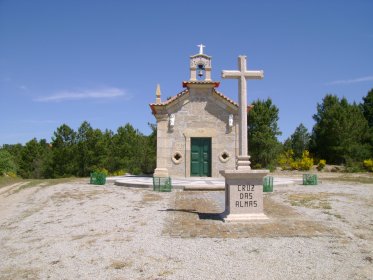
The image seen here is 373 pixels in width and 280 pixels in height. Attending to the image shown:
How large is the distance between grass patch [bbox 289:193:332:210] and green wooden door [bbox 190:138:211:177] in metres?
7.25

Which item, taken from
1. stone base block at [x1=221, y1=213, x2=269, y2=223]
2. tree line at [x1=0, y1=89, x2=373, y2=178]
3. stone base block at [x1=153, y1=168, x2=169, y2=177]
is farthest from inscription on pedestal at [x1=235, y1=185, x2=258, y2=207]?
tree line at [x1=0, y1=89, x2=373, y2=178]

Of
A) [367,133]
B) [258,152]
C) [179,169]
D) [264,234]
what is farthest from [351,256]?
[367,133]

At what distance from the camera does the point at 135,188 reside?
1477 cm

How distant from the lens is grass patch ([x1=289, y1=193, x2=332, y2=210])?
9.62 metres

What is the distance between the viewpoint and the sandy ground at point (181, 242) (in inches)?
177

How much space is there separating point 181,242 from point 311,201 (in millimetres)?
6345

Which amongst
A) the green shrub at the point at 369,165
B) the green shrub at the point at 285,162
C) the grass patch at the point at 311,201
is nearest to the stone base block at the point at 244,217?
the grass patch at the point at 311,201

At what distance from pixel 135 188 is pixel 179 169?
13.3 ft

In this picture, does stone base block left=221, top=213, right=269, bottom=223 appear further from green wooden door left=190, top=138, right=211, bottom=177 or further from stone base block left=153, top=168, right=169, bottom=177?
green wooden door left=190, top=138, right=211, bottom=177

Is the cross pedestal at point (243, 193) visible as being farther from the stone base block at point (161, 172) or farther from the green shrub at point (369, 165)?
the green shrub at point (369, 165)

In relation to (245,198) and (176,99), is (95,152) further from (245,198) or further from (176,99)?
(245,198)

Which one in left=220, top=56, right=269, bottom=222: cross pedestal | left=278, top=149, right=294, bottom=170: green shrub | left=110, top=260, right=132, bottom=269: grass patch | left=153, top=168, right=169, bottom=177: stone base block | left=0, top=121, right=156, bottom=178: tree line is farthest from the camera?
left=0, top=121, right=156, bottom=178: tree line

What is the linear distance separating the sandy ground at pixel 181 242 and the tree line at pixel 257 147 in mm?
21214

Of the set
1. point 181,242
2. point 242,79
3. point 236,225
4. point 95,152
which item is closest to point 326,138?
point 95,152
